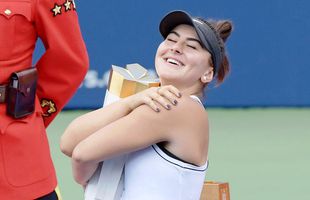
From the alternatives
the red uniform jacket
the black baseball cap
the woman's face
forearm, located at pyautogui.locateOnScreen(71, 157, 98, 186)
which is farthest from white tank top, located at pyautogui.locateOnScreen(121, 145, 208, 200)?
the red uniform jacket

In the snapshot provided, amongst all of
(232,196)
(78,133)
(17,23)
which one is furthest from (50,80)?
(232,196)

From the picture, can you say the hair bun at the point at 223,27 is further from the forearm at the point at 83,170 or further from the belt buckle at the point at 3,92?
the belt buckle at the point at 3,92

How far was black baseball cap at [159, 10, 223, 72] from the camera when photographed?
287 centimetres

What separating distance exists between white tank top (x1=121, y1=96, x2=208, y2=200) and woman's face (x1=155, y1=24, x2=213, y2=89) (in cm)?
21

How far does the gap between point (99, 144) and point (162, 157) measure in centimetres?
18

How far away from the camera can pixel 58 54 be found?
11.3 ft

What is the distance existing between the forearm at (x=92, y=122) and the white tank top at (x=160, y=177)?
0.12 meters

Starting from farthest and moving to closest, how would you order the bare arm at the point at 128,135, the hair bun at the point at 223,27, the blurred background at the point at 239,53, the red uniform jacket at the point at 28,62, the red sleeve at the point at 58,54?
the blurred background at the point at 239,53, the red sleeve at the point at 58,54, the red uniform jacket at the point at 28,62, the hair bun at the point at 223,27, the bare arm at the point at 128,135

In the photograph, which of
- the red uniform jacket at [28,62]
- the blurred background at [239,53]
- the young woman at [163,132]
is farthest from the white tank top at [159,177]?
the blurred background at [239,53]

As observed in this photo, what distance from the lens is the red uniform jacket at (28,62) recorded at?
10.5ft

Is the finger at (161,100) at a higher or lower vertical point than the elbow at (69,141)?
higher

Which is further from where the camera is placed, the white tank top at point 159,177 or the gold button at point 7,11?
the gold button at point 7,11

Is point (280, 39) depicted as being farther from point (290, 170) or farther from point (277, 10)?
point (290, 170)

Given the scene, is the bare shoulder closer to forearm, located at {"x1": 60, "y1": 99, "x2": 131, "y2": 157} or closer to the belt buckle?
forearm, located at {"x1": 60, "y1": 99, "x2": 131, "y2": 157}
